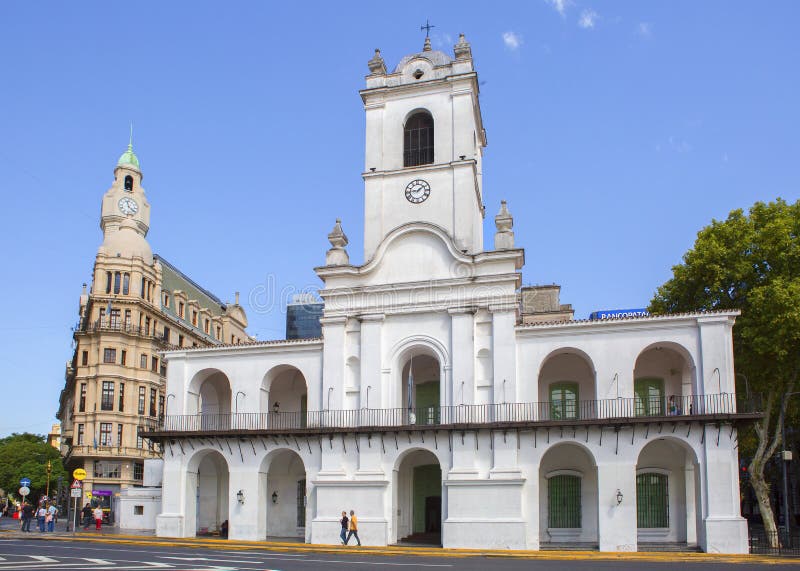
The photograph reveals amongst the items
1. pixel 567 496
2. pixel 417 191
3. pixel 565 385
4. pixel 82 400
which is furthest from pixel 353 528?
pixel 82 400

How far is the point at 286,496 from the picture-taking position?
39188 millimetres

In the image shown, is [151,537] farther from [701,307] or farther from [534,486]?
[701,307]

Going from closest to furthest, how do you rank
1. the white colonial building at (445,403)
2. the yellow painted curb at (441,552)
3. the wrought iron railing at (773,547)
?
the yellow painted curb at (441,552), the wrought iron railing at (773,547), the white colonial building at (445,403)

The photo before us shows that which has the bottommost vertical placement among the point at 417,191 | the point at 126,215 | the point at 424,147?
the point at 417,191

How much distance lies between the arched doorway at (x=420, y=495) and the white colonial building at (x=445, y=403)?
0.32 ft

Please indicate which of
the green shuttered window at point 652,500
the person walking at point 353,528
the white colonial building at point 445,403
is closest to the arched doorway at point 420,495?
the white colonial building at point 445,403

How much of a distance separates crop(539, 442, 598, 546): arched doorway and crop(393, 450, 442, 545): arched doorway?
4737 mm

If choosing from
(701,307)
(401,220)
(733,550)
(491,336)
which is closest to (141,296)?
(401,220)

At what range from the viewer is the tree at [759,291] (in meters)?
32.8

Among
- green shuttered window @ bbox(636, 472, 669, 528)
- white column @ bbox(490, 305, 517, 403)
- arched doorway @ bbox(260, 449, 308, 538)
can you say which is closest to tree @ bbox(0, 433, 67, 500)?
arched doorway @ bbox(260, 449, 308, 538)

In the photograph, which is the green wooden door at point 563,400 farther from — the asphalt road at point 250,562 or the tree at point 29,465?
the tree at point 29,465

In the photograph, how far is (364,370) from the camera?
3578cm

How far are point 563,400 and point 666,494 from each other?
5.51m

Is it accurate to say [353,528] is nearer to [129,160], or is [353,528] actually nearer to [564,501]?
[564,501]
